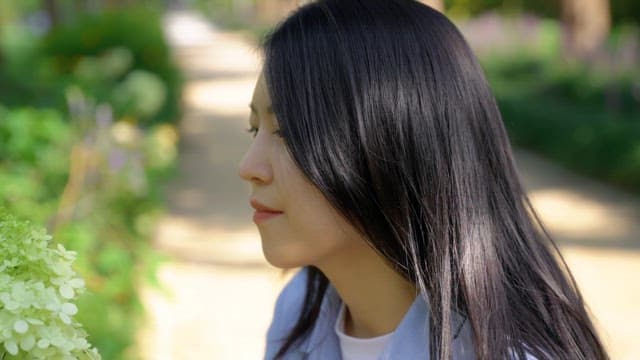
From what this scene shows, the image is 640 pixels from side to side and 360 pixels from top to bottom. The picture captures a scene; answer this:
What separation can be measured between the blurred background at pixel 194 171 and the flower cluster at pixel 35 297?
0.19m

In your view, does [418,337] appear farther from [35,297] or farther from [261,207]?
[35,297]

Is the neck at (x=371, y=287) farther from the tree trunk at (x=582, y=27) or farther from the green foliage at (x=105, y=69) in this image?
the tree trunk at (x=582, y=27)

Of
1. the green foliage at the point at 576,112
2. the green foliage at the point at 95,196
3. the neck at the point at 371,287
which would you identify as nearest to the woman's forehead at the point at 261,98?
the neck at the point at 371,287

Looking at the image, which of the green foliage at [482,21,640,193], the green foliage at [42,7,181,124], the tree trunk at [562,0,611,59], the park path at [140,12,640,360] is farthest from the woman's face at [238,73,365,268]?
the tree trunk at [562,0,611,59]

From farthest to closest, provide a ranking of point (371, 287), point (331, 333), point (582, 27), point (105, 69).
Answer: point (582, 27) < point (105, 69) < point (331, 333) < point (371, 287)

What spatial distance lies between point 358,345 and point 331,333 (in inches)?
3.2

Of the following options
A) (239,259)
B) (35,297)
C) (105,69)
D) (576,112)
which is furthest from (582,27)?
(35,297)

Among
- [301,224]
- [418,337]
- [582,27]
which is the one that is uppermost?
[301,224]

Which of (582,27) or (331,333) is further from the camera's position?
(582,27)

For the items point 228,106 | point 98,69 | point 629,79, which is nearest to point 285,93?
point 98,69

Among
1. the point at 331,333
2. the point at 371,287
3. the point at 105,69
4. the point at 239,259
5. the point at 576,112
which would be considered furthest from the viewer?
the point at 576,112

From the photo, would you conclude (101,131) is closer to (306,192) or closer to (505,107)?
(306,192)

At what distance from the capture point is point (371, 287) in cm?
156

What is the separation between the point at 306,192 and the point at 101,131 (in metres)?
3.63
